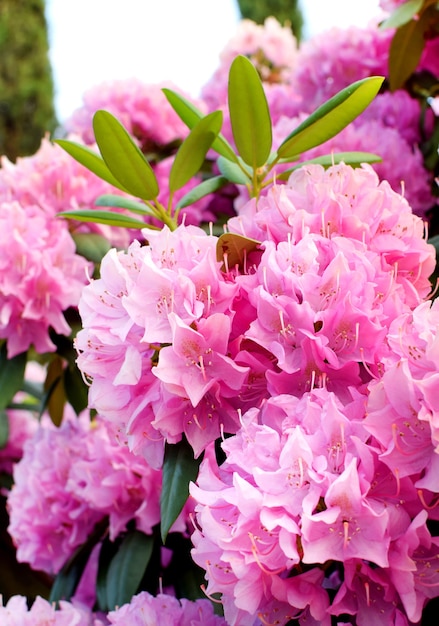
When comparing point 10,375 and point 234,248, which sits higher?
point 234,248

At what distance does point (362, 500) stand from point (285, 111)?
1.01 metres

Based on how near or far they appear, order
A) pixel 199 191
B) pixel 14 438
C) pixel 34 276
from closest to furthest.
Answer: pixel 199 191 < pixel 34 276 < pixel 14 438

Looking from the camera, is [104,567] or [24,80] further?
[24,80]

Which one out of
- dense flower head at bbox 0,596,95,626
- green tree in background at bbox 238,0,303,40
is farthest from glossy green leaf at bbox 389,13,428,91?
green tree in background at bbox 238,0,303,40

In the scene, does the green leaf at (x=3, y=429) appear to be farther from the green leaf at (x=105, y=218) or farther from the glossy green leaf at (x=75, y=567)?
the green leaf at (x=105, y=218)

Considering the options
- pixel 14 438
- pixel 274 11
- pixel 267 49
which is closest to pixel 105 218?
pixel 14 438

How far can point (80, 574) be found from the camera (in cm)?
96

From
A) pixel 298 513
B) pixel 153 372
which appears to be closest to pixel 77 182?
pixel 153 372

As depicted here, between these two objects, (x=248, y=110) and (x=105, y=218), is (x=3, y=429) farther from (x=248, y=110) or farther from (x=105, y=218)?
(x=248, y=110)

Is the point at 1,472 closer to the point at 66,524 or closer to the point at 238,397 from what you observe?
the point at 66,524

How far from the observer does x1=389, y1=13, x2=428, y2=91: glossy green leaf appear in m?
1.07

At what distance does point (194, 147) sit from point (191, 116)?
0.06 m

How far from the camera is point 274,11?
→ 6.27 metres

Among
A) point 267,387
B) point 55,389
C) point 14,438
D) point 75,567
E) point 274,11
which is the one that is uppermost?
point 267,387
